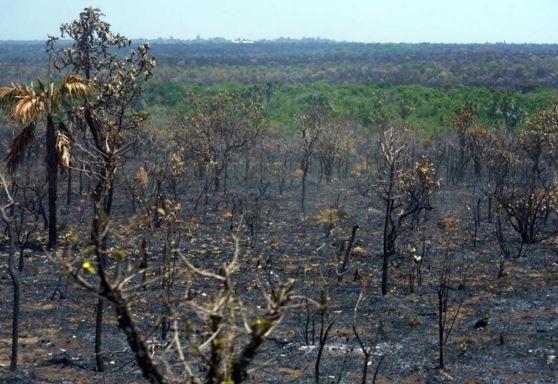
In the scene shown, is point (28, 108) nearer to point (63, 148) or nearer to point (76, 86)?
point (63, 148)

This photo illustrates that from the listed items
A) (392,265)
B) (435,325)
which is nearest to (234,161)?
(392,265)

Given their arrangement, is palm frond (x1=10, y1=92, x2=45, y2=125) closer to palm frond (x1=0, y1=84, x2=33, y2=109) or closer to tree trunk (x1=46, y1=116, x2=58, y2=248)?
palm frond (x1=0, y1=84, x2=33, y2=109)

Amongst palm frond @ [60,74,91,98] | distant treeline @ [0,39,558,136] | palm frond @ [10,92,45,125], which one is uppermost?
palm frond @ [60,74,91,98]

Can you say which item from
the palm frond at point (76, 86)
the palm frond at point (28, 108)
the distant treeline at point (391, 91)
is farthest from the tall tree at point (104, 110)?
the distant treeline at point (391, 91)

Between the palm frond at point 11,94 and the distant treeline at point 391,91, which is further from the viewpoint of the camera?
the distant treeline at point 391,91

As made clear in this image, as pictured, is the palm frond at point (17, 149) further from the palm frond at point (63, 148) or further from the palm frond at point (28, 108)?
the palm frond at point (63, 148)

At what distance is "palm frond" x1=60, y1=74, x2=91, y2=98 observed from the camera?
15.1m

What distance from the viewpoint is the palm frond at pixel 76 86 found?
1512cm

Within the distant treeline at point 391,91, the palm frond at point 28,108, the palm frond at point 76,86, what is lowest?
the distant treeline at point 391,91

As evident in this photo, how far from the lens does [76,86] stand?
49.9 feet

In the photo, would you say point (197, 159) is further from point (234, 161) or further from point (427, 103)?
point (427, 103)

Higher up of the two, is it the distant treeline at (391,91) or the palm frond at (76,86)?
the palm frond at (76,86)

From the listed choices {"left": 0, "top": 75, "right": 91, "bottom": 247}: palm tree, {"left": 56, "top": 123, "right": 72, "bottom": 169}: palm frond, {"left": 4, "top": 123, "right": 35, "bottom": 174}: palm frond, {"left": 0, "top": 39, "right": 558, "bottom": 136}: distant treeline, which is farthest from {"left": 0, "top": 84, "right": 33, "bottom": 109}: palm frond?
{"left": 0, "top": 39, "right": 558, "bottom": 136}: distant treeline

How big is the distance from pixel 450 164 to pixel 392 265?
20073 mm
